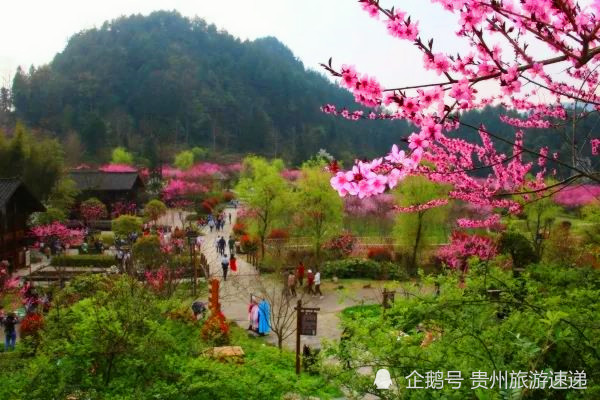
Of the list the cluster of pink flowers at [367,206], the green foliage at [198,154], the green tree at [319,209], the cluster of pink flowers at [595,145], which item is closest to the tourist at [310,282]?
the green tree at [319,209]

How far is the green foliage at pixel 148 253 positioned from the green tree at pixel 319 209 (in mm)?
6780

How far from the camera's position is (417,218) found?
2212cm

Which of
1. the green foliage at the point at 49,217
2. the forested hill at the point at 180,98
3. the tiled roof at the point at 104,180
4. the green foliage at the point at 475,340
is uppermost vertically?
the forested hill at the point at 180,98

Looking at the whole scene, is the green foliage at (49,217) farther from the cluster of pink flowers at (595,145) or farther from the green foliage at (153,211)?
the cluster of pink flowers at (595,145)

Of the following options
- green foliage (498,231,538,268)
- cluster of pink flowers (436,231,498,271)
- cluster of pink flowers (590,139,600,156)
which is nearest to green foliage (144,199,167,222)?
cluster of pink flowers (436,231,498,271)

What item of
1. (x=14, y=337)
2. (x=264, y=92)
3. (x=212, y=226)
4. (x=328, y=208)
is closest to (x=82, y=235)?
(x=212, y=226)

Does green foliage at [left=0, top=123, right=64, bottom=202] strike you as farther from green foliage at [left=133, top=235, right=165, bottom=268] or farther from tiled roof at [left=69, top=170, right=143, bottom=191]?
green foliage at [left=133, top=235, right=165, bottom=268]

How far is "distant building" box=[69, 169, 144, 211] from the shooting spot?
3581cm

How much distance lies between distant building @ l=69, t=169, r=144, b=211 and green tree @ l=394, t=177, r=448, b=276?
22.1m

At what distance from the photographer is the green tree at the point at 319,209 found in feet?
73.8

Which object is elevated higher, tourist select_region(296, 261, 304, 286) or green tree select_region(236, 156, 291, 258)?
green tree select_region(236, 156, 291, 258)

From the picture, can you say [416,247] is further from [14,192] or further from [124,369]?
[124,369]

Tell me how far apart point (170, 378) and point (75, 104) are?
7943 centimetres

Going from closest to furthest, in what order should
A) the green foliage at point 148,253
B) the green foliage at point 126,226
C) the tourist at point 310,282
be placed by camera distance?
the green foliage at point 148,253, the tourist at point 310,282, the green foliage at point 126,226
